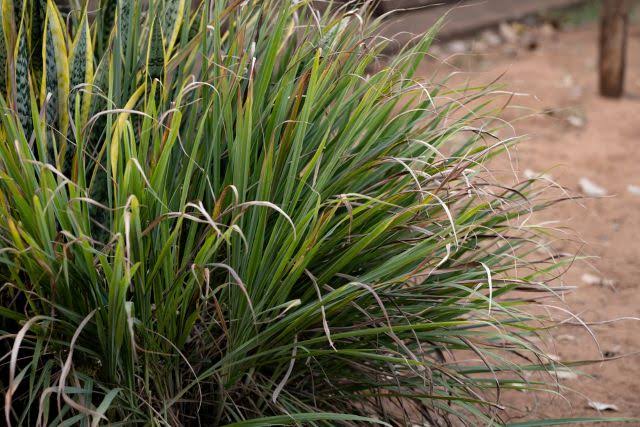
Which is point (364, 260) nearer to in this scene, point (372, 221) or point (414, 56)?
point (372, 221)

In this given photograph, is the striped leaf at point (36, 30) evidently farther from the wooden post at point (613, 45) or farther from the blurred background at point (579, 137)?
the wooden post at point (613, 45)

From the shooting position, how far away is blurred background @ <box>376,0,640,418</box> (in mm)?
2936

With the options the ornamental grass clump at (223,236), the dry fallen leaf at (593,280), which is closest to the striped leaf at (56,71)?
the ornamental grass clump at (223,236)

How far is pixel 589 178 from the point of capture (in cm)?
492

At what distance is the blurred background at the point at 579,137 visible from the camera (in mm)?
2936

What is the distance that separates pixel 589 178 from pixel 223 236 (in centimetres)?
368

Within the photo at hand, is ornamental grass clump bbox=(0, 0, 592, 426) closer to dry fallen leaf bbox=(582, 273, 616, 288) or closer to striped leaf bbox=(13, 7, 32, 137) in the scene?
striped leaf bbox=(13, 7, 32, 137)

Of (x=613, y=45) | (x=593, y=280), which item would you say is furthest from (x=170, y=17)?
(x=613, y=45)

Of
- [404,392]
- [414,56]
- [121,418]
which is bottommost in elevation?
[404,392]

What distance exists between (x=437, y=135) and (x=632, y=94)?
471 centimetres

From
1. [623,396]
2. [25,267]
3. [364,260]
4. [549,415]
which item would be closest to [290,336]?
[364,260]

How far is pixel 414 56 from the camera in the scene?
2.42 meters

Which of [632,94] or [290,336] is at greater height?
[290,336]

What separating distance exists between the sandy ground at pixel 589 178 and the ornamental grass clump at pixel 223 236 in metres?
0.31
